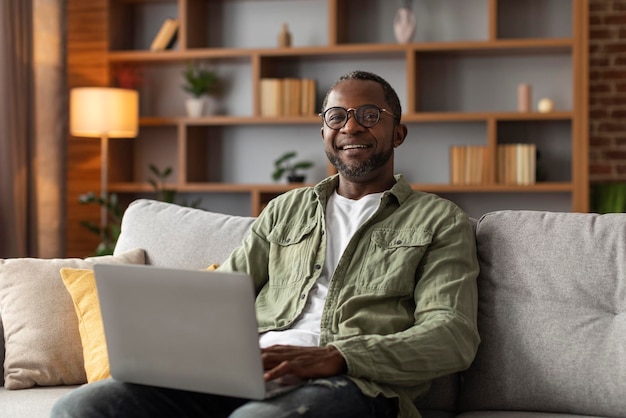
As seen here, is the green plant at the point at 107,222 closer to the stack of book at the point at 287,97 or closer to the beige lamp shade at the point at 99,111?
the beige lamp shade at the point at 99,111

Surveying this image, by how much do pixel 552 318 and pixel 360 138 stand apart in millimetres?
630

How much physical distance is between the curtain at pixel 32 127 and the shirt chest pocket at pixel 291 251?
2.65 metres

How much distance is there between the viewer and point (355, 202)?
233cm

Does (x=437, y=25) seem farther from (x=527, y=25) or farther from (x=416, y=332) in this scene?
(x=416, y=332)

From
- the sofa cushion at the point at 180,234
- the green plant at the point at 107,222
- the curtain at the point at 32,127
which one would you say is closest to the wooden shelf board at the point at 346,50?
the curtain at the point at 32,127

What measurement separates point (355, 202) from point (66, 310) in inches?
31.9

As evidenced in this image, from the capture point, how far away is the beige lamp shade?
501 cm

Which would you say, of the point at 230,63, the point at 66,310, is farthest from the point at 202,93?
the point at 66,310

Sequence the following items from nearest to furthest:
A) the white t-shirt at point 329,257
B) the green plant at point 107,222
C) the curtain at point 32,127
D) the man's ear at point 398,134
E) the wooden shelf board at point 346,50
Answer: the white t-shirt at point 329,257
the man's ear at point 398,134
the curtain at point 32,127
the green plant at point 107,222
the wooden shelf board at point 346,50

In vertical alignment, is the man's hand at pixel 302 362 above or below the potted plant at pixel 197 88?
below

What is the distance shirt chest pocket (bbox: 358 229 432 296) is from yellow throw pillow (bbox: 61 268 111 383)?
0.68 m

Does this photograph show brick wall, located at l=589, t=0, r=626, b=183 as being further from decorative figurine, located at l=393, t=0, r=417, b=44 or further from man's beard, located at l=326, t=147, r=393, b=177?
man's beard, located at l=326, t=147, r=393, b=177

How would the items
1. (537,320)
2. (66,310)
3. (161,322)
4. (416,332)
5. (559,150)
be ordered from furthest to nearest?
(559,150), (66,310), (537,320), (416,332), (161,322)

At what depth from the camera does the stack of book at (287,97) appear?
205 inches
